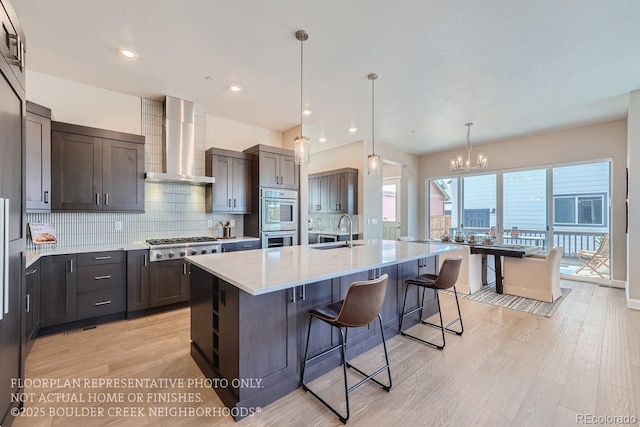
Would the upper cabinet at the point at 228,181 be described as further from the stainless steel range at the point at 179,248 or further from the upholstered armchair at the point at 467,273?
the upholstered armchair at the point at 467,273

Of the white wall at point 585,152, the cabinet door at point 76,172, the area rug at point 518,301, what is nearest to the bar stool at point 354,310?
the area rug at point 518,301

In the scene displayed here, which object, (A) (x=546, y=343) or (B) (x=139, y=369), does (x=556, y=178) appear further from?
(B) (x=139, y=369)

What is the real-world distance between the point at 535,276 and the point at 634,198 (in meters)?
1.55

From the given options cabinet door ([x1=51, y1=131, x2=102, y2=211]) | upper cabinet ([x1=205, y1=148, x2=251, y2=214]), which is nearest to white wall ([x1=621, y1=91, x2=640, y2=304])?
upper cabinet ([x1=205, y1=148, x2=251, y2=214])

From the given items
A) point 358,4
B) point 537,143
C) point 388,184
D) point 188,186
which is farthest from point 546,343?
point 388,184

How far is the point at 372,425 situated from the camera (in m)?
1.66

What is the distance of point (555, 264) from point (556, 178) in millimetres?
2344

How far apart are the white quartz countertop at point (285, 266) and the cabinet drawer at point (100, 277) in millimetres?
1583

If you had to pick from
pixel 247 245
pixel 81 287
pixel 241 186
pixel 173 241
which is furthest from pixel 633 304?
pixel 81 287

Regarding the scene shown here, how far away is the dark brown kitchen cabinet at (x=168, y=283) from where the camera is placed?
3357 millimetres

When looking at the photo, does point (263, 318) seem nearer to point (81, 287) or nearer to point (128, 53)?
point (81, 287)

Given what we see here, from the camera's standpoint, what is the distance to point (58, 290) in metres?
2.83

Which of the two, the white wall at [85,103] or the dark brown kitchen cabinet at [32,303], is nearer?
the dark brown kitchen cabinet at [32,303]

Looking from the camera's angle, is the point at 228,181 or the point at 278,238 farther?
the point at 278,238
